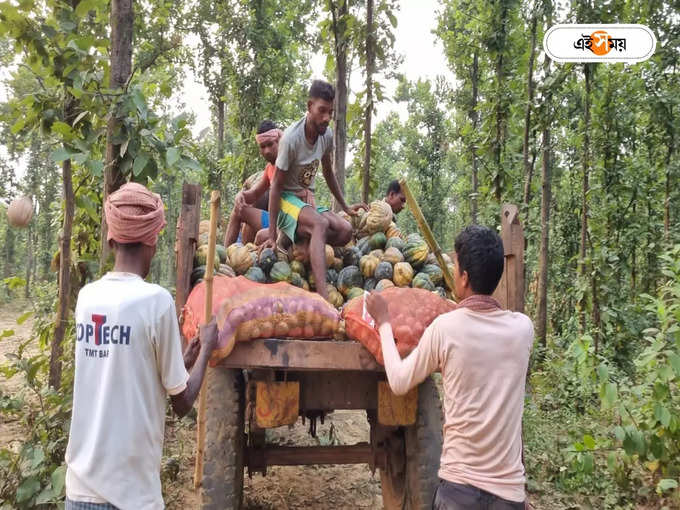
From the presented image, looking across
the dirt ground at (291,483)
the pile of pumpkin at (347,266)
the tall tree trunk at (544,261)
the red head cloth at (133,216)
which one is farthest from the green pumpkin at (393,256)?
the tall tree trunk at (544,261)

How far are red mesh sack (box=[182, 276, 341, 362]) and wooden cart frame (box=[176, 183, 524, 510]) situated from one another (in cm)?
9

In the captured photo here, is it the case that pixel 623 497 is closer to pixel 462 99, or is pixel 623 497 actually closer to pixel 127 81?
pixel 127 81

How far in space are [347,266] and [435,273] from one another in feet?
2.07

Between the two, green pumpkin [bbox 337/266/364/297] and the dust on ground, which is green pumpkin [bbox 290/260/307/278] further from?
the dust on ground

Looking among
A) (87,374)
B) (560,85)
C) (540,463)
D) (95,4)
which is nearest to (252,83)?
(560,85)

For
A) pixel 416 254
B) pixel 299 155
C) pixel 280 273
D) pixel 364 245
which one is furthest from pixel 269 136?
pixel 416 254

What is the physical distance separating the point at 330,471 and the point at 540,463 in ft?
6.31

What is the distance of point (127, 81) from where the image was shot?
10.7 feet

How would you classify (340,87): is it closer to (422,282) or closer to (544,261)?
(544,261)

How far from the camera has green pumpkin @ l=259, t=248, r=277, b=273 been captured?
133 inches

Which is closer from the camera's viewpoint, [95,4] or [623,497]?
[95,4]

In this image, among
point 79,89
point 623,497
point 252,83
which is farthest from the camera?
point 252,83

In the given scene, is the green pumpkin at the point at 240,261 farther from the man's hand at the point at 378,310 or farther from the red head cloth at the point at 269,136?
the red head cloth at the point at 269,136

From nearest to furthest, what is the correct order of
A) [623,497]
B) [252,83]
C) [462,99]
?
1. [623,497]
2. [252,83]
3. [462,99]
